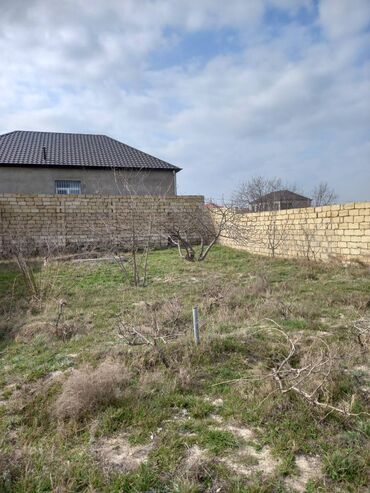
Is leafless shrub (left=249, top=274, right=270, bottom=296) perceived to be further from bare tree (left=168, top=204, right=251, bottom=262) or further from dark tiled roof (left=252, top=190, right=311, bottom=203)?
dark tiled roof (left=252, top=190, right=311, bottom=203)

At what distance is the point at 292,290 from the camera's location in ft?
18.4

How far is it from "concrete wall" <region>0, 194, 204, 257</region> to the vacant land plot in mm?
7789

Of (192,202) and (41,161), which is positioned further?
(41,161)

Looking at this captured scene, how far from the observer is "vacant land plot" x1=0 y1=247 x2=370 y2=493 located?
184cm

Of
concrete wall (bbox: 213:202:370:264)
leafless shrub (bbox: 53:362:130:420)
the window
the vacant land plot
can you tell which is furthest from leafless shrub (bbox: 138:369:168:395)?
the window

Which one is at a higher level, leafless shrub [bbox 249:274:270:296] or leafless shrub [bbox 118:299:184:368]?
leafless shrub [bbox 249:274:270:296]

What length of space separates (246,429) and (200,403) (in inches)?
15.7

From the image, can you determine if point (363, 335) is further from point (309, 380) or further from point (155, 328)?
point (155, 328)

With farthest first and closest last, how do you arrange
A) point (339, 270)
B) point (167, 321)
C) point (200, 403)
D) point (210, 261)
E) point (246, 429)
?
point (210, 261) → point (339, 270) → point (167, 321) → point (200, 403) → point (246, 429)

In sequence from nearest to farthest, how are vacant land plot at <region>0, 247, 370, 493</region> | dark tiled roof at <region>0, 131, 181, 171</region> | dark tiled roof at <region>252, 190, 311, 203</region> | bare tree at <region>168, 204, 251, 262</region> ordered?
1. vacant land plot at <region>0, 247, 370, 493</region>
2. bare tree at <region>168, 204, 251, 262</region>
3. dark tiled roof at <region>0, 131, 181, 171</region>
4. dark tiled roof at <region>252, 190, 311, 203</region>

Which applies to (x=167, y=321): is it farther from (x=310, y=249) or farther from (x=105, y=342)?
(x=310, y=249)

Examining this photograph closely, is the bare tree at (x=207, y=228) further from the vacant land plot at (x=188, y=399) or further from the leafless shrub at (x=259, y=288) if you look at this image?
the vacant land plot at (x=188, y=399)

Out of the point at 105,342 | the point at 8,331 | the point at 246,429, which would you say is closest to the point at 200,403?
the point at 246,429

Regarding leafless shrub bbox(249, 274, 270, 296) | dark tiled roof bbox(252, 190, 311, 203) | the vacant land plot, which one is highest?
dark tiled roof bbox(252, 190, 311, 203)
